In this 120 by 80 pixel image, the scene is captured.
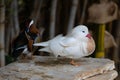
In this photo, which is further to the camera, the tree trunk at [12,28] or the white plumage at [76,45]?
the tree trunk at [12,28]

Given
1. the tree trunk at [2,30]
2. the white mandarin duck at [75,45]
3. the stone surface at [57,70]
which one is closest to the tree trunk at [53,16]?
the tree trunk at [2,30]

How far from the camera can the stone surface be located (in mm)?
2041

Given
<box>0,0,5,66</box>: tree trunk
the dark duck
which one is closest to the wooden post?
<box>0,0,5,66</box>: tree trunk

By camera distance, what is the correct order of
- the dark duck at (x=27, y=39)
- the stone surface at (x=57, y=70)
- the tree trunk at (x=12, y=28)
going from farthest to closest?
the tree trunk at (x=12, y=28)
the dark duck at (x=27, y=39)
the stone surface at (x=57, y=70)

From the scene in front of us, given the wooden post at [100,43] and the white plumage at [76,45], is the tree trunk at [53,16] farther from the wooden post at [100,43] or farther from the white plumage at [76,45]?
the white plumage at [76,45]

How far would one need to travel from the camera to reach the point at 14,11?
330 cm

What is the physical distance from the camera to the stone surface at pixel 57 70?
6.70 feet

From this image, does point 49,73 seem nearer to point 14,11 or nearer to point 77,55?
point 77,55

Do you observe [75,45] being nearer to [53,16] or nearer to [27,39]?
[27,39]

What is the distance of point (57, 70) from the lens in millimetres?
2119

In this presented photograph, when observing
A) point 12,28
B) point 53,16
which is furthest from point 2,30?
point 53,16

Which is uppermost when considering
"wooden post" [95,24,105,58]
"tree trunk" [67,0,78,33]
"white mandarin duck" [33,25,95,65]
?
"tree trunk" [67,0,78,33]

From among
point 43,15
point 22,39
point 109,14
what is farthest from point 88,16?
point 22,39

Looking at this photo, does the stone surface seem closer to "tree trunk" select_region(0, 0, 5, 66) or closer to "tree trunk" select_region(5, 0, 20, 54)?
"tree trunk" select_region(0, 0, 5, 66)
